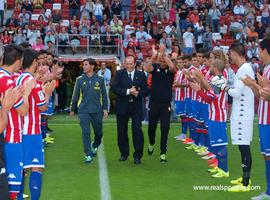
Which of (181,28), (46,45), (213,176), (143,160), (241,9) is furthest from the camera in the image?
(241,9)

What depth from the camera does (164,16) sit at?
3198cm

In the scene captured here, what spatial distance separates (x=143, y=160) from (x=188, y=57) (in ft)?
11.7

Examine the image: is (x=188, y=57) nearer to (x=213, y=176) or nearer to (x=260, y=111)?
(x=213, y=176)

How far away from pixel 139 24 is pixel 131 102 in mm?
16215

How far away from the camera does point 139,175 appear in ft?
40.2

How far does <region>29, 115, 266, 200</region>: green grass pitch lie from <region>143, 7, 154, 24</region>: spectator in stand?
14.0 metres

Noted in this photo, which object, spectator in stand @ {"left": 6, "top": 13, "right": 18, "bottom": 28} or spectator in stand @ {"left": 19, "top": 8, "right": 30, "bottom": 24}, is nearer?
spectator in stand @ {"left": 6, "top": 13, "right": 18, "bottom": 28}

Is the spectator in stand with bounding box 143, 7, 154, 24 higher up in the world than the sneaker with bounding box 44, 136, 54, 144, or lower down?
higher up

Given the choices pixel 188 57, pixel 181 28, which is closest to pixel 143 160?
pixel 188 57

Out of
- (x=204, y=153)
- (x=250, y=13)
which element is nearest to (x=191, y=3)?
(x=250, y=13)

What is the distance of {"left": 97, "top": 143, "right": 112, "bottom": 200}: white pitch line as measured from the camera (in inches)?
414

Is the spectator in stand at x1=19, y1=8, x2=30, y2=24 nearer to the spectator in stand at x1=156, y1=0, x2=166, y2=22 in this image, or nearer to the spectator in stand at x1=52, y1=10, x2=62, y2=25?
the spectator in stand at x1=52, y1=10, x2=62, y2=25

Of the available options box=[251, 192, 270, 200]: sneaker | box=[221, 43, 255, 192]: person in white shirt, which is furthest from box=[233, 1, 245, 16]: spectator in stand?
box=[251, 192, 270, 200]: sneaker

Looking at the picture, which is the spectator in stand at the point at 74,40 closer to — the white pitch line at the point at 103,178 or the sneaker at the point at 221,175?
the white pitch line at the point at 103,178
